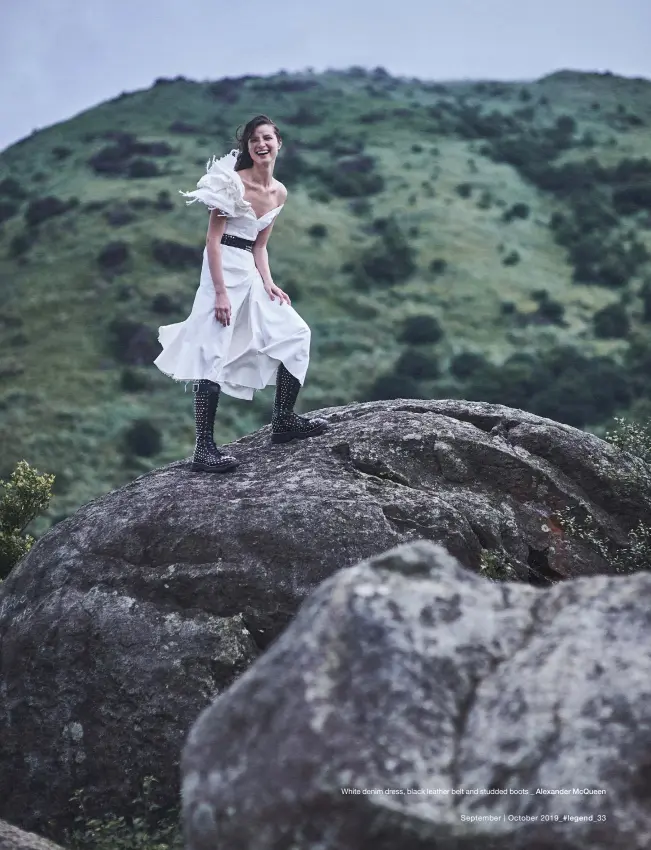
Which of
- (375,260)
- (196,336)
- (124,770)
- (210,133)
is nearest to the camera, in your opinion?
(124,770)

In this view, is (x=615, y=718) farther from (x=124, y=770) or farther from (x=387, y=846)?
(x=124, y=770)

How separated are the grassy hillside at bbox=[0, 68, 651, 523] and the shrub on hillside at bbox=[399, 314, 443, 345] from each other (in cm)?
16

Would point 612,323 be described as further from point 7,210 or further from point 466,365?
point 7,210

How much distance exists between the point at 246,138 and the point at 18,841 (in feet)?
17.6

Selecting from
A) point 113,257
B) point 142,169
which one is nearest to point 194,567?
point 113,257

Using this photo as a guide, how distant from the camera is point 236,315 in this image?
875cm

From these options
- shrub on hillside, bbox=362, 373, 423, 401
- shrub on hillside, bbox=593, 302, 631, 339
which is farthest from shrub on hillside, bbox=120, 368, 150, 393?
shrub on hillside, bbox=593, 302, 631, 339

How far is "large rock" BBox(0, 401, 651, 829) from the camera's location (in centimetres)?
751

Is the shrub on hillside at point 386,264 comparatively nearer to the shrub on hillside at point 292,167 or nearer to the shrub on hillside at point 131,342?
the shrub on hillside at point 292,167

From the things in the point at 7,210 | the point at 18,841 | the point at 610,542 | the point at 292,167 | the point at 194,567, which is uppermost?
the point at 292,167

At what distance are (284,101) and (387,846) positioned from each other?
9882 centimetres

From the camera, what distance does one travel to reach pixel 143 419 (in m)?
47.3

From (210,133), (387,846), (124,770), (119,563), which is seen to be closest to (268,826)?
(387,846)

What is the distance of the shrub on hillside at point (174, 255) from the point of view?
60344 mm
